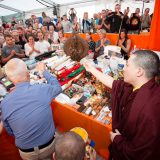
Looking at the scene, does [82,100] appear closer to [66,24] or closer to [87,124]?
[87,124]

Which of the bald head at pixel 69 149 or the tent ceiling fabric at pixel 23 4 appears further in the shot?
the tent ceiling fabric at pixel 23 4

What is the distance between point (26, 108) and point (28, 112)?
45 mm

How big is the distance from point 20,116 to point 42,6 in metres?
12.2

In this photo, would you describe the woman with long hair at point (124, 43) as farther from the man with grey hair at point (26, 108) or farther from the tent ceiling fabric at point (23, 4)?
the tent ceiling fabric at point (23, 4)

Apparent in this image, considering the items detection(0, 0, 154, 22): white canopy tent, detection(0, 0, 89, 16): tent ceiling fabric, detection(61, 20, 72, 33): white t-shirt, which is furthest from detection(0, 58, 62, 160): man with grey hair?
detection(0, 0, 89, 16): tent ceiling fabric

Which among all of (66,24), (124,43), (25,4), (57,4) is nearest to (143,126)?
(124,43)

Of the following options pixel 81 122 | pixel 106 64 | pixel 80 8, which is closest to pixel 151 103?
pixel 81 122

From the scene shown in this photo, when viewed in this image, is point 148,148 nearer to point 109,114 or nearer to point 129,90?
point 129,90

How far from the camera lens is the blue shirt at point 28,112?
142 cm

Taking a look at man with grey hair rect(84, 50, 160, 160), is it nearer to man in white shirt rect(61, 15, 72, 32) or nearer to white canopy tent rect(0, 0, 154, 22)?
man in white shirt rect(61, 15, 72, 32)

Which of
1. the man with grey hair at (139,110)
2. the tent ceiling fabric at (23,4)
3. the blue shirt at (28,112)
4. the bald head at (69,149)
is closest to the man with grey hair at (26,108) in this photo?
the blue shirt at (28,112)

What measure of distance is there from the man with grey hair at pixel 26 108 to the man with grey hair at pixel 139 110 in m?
0.71

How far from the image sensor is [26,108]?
1.43 m

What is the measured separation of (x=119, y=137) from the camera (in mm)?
1374
